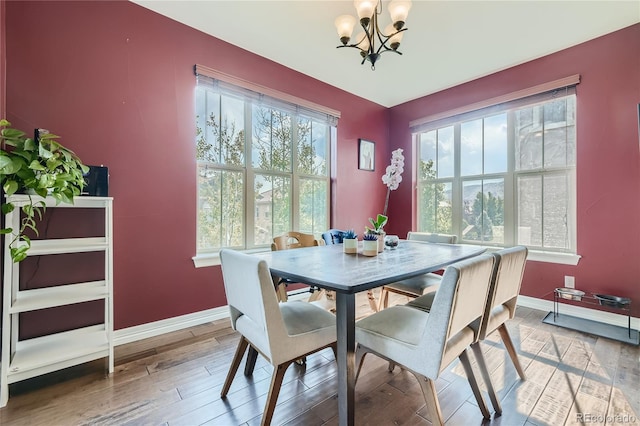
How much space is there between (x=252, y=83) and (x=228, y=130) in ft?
1.81

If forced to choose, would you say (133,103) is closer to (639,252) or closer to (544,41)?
(544,41)

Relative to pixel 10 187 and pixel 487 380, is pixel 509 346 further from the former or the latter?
pixel 10 187

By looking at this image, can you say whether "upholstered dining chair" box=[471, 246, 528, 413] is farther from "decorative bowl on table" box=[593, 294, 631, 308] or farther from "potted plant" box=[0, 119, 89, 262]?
"potted plant" box=[0, 119, 89, 262]

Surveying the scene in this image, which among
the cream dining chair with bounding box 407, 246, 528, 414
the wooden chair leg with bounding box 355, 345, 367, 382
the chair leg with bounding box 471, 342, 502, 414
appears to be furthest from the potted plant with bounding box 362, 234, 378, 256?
the chair leg with bounding box 471, 342, 502, 414

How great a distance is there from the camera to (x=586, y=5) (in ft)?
7.12

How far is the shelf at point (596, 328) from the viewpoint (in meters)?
2.19

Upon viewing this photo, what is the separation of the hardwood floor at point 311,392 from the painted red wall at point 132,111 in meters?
0.57

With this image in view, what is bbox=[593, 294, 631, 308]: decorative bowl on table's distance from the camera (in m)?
2.32

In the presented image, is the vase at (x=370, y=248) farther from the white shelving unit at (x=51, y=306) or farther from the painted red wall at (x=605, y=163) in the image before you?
the painted red wall at (x=605, y=163)

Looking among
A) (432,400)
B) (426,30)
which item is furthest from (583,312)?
(426,30)

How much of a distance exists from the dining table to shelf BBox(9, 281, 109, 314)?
1184mm

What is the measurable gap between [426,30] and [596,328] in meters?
3.06

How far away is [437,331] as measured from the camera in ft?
→ 3.46

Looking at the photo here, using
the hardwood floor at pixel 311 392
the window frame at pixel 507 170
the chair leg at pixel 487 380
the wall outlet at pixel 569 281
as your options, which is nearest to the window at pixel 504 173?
the window frame at pixel 507 170
